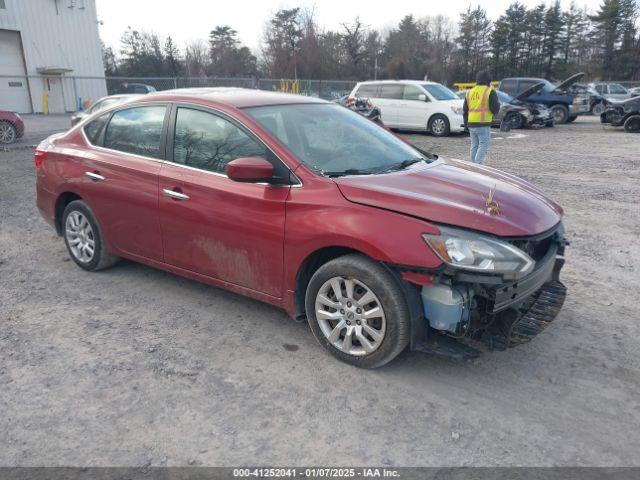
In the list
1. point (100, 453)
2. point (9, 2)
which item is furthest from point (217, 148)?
point (9, 2)

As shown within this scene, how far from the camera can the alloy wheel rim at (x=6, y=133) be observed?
15000 mm

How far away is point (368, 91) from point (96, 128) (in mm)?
15222

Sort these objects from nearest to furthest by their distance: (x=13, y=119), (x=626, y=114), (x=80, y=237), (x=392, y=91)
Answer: (x=80, y=237), (x=13, y=119), (x=392, y=91), (x=626, y=114)

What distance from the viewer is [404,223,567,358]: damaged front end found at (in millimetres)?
3002

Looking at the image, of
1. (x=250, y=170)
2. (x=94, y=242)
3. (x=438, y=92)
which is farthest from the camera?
(x=438, y=92)

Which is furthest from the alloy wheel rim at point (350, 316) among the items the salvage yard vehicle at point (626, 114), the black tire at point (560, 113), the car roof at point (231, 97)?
the black tire at point (560, 113)

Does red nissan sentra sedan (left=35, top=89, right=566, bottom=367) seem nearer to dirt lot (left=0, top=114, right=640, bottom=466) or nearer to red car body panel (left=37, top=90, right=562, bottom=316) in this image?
red car body panel (left=37, top=90, right=562, bottom=316)

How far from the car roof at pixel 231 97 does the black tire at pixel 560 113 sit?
20703mm

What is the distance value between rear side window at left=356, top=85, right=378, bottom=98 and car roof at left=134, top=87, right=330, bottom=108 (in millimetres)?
14761

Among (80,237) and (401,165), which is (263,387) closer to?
(401,165)

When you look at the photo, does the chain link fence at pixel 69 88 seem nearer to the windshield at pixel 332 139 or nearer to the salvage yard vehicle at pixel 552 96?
the salvage yard vehicle at pixel 552 96

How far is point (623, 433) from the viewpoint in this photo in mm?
2828

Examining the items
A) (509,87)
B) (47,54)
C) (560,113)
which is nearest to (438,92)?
(509,87)

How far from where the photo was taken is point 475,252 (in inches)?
119
